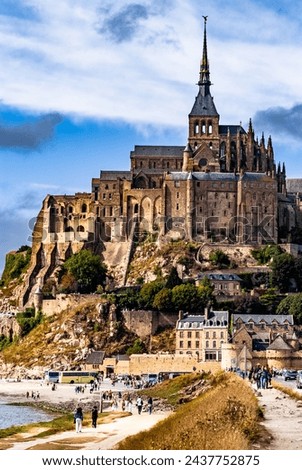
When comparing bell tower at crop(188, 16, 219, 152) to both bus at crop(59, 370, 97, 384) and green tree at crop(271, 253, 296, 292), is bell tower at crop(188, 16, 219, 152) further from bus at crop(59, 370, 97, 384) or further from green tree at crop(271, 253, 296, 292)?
bus at crop(59, 370, 97, 384)

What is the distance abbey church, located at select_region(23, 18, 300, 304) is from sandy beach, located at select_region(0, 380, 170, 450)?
26932mm

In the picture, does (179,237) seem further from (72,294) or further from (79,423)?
(79,423)

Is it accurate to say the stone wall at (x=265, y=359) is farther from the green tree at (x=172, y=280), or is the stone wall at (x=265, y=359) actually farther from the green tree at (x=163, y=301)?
the green tree at (x=172, y=280)

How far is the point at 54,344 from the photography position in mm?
81375

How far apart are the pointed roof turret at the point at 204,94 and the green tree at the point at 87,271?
20640mm

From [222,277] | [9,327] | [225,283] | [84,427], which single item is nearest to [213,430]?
[84,427]

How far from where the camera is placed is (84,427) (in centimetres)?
3869

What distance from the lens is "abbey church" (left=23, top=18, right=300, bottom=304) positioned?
93.7 m

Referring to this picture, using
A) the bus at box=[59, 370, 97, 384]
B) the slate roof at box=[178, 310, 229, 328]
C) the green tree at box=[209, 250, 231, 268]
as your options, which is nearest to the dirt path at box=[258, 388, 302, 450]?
the slate roof at box=[178, 310, 229, 328]

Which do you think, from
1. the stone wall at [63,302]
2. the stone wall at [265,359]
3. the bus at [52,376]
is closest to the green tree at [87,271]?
the stone wall at [63,302]

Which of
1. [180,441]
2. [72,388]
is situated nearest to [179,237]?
[72,388]

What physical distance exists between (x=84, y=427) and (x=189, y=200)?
56.0 meters

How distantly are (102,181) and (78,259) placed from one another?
10.3 meters

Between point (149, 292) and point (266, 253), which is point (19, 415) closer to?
point (149, 292)
